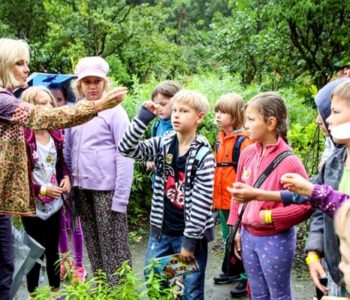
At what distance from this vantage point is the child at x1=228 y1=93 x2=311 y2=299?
2695 millimetres

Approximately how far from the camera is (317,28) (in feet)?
29.2

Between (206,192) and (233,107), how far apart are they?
1.21 m

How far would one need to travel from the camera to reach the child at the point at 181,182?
9.72 feet

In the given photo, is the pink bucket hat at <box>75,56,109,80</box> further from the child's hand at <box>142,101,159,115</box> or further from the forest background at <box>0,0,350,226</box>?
the forest background at <box>0,0,350,226</box>

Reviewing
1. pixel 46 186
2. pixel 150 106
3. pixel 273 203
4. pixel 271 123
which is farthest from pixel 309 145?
pixel 46 186

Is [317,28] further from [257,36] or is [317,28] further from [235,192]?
[235,192]

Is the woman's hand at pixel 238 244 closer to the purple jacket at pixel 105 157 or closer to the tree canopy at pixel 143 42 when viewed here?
the purple jacket at pixel 105 157

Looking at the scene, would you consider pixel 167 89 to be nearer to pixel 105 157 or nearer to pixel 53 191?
pixel 105 157

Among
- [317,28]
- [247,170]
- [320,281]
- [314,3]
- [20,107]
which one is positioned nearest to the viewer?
[320,281]

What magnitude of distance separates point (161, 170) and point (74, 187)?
0.91 m

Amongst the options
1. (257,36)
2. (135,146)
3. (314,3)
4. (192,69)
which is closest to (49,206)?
(135,146)

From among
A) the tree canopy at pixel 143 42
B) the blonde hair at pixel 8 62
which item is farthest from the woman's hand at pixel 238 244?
the tree canopy at pixel 143 42

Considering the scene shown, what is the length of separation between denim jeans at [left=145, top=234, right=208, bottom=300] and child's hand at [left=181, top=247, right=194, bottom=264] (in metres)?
0.18

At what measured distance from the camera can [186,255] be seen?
9.63 ft
